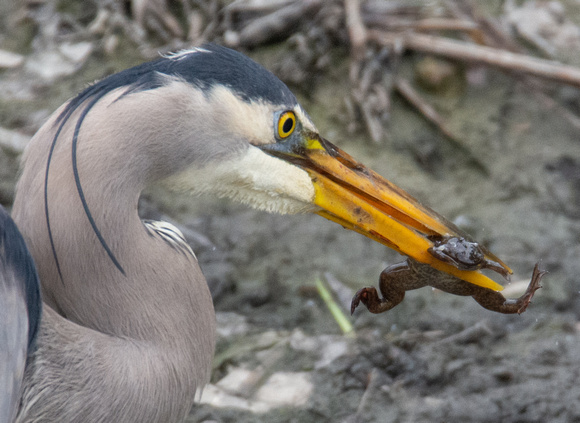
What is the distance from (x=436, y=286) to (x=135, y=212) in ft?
2.75

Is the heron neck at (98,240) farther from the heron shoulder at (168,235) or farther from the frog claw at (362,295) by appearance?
the frog claw at (362,295)

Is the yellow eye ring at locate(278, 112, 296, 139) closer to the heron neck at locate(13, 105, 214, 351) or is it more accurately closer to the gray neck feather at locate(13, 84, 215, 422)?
the gray neck feather at locate(13, 84, 215, 422)

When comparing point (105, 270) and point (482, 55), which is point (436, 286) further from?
point (482, 55)

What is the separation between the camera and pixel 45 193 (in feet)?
4.99

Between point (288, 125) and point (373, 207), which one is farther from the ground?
point (288, 125)

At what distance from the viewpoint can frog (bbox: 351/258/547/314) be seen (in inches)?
70.4

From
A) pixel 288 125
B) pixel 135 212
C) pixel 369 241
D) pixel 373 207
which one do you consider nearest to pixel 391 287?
pixel 373 207

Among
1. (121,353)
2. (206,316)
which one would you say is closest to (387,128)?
(206,316)

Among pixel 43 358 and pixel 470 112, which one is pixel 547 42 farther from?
pixel 43 358

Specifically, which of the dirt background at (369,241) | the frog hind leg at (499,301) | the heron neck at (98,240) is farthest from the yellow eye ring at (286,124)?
the dirt background at (369,241)

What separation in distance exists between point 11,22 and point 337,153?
8.73ft

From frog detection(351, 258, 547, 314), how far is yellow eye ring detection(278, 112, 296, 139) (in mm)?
488

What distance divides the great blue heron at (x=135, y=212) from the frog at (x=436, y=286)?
50 mm

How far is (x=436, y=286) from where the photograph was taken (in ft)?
6.15
